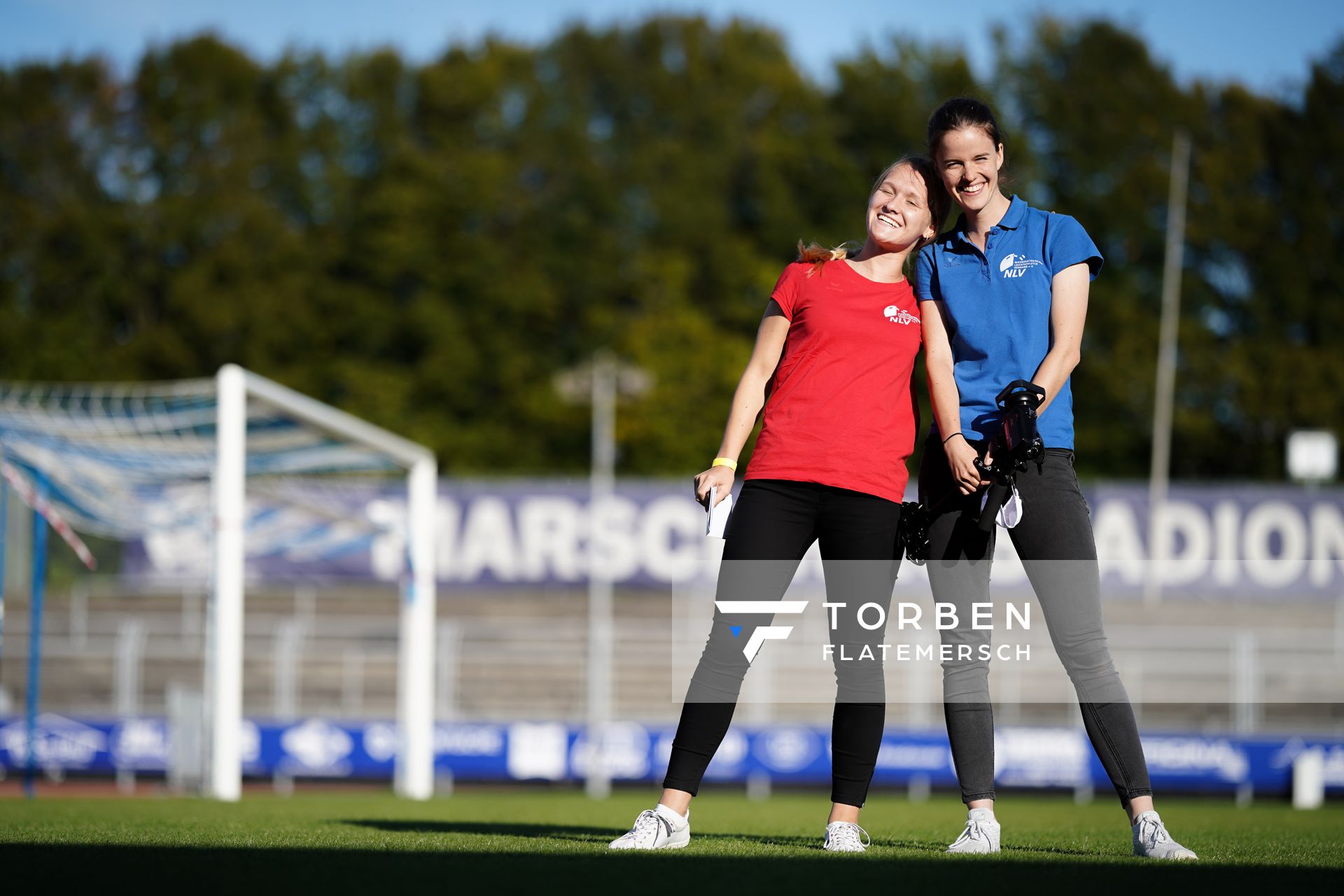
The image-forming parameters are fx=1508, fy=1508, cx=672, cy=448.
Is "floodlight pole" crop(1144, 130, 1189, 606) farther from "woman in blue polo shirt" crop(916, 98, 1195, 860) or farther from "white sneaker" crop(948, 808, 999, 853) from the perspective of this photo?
"white sneaker" crop(948, 808, 999, 853)

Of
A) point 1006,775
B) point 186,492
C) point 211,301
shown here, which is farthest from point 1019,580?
point 211,301

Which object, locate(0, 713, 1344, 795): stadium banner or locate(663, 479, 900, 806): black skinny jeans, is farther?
locate(0, 713, 1344, 795): stadium banner

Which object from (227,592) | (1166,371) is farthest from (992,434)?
(1166,371)

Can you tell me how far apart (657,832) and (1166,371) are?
2894 cm

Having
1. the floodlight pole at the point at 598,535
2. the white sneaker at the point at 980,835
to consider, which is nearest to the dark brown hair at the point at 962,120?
the white sneaker at the point at 980,835

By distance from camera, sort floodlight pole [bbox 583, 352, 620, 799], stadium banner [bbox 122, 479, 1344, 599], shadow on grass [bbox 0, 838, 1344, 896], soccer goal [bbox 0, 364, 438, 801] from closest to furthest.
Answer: shadow on grass [bbox 0, 838, 1344, 896] < soccer goal [bbox 0, 364, 438, 801] < floodlight pole [bbox 583, 352, 620, 799] < stadium banner [bbox 122, 479, 1344, 599]

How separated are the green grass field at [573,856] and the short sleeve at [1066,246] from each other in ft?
5.64

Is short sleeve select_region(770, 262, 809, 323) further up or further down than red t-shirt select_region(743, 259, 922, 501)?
further up

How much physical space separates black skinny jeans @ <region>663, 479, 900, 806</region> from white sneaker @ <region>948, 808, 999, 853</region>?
31 centimetres

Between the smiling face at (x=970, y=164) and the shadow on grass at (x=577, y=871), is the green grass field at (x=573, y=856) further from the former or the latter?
the smiling face at (x=970, y=164)

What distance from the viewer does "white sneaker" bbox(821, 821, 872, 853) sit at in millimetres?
4307

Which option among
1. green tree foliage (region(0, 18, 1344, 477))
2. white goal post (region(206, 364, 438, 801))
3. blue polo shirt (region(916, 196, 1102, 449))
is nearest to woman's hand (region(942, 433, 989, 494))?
blue polo shirt (region(916, 196, 1102, 449))

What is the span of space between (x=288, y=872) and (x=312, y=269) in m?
38.2

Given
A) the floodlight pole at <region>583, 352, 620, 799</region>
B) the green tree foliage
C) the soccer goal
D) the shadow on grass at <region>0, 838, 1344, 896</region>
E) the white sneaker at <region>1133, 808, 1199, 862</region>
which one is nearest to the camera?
the shadow on grass at <region>0, 838, 1344, 896</region>
